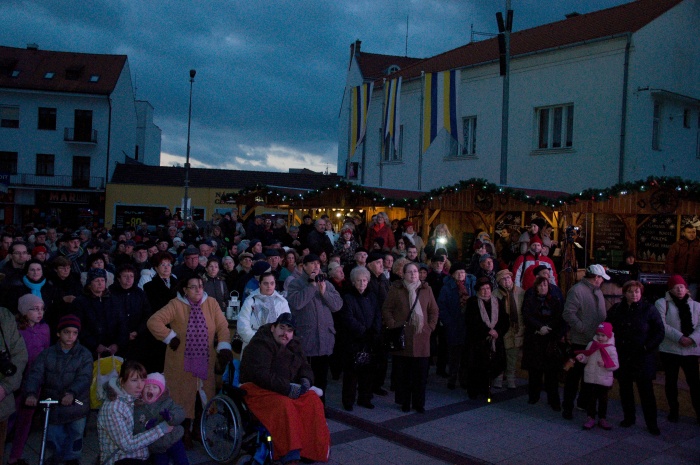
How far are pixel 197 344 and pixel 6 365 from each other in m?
1.78

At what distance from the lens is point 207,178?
139ft

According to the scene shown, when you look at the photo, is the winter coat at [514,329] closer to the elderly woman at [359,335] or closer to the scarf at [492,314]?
the scarf at [492,314]

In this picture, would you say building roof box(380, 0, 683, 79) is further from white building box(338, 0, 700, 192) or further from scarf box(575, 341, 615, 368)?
scarf box(575, 341, 615, 368)

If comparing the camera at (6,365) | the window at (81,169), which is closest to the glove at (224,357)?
the camera at (6,365)

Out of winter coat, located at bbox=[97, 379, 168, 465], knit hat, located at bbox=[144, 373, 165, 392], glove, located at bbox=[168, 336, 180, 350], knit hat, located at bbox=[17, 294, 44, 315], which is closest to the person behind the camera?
winter coat, located at bbox=[97, 379, 168, 465]

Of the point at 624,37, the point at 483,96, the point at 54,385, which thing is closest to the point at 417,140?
the point at 483,96

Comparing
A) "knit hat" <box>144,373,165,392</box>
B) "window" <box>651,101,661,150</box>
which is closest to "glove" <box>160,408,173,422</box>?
"knit hat" <box>144,373,165,392</box>

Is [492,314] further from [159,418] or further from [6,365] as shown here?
[6,365]

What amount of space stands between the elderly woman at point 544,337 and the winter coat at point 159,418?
4.90m

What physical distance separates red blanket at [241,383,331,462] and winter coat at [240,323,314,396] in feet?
0.34

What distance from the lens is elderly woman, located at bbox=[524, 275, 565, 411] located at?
8141 millimetres

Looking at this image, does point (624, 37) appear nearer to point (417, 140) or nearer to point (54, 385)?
point (417, 140)

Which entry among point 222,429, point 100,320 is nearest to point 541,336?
point 222,429

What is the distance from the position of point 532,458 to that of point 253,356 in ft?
9.93
